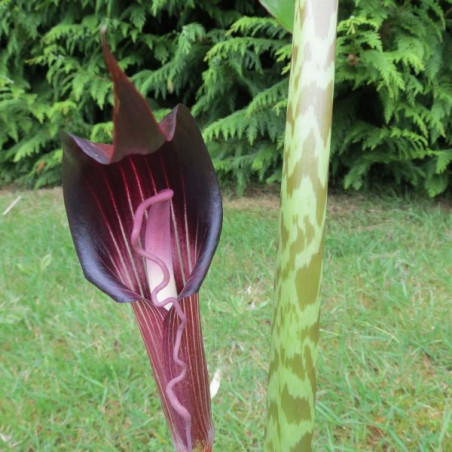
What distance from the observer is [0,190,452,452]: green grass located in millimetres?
1075

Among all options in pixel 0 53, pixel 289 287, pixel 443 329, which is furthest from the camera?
pixel 0 53

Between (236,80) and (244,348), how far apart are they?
4.92 feet

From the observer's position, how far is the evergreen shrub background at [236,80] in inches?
82.7

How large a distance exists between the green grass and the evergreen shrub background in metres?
0.43

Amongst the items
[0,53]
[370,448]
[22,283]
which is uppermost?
[0,53]

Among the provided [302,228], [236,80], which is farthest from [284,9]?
[236,80]

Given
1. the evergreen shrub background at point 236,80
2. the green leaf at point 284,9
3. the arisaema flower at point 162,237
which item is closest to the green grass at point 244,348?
the evergreen shrub background at point 236,80

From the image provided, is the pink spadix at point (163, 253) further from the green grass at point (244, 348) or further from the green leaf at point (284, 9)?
the green grass at point (244, 348)

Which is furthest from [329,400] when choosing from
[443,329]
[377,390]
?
[443,329]

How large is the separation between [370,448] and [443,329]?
0.44 meters

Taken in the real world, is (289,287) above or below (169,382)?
above

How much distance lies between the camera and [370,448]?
1012 millimetres

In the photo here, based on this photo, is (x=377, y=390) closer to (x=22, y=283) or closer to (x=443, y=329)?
(x=443, y=329)

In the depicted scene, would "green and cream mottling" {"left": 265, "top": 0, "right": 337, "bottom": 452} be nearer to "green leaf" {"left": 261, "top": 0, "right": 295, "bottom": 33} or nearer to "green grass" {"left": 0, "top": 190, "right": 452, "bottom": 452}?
"green leaf" {"left": 261, "top": 0, "right": 295, "bottom": 33}
